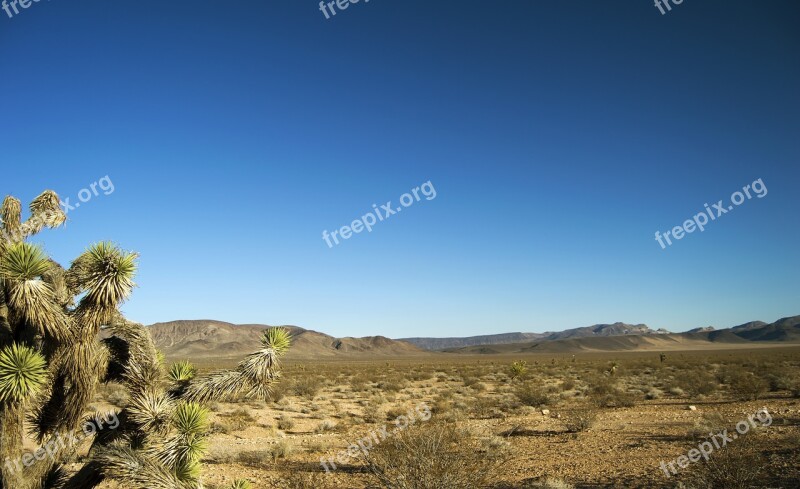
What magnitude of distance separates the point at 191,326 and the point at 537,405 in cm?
14555

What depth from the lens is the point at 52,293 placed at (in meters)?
5.43

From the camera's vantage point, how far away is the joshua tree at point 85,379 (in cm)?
516

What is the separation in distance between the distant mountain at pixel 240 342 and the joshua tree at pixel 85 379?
11572 centimetres

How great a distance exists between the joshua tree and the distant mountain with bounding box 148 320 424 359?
11572cm

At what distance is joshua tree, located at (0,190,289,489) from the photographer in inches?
203

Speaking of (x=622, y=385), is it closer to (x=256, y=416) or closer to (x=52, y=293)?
(x=256, y=416)

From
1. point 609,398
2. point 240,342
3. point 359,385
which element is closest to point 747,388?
point 609,398

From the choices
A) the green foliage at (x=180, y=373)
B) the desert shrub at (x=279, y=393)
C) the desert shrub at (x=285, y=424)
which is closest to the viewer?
the green foliage at (x=180, y=373)

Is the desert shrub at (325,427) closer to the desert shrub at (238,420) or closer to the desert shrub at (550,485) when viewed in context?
the desert shrub at (238,420)

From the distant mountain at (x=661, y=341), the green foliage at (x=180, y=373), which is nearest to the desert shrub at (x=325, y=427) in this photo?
the green foliage at (x=180, y=373)

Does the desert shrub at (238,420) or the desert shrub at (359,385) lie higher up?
the desert shrub at (238,420)

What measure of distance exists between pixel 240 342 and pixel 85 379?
444 feet

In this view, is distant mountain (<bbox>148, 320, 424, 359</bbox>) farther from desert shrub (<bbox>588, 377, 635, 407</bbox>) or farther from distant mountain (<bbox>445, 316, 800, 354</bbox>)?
desert shrub (<bbox>588, 377, 635, 407</bbox>)

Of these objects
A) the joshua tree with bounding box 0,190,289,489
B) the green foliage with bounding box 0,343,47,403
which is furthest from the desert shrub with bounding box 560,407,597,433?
the green foliage with bounding box 0,343,47,403
